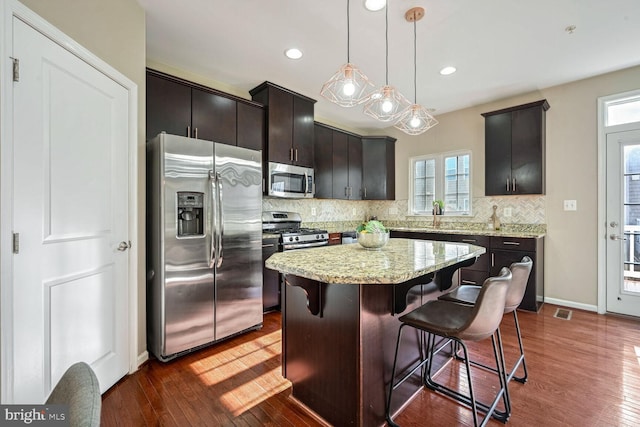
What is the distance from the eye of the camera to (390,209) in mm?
5352

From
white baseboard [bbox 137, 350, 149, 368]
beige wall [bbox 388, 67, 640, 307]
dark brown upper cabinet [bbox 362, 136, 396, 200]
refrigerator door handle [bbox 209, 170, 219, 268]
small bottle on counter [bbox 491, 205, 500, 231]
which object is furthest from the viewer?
dark brown upper cabinet [bbox 362, 136, 396, 200]

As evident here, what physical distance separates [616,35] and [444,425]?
353 cm

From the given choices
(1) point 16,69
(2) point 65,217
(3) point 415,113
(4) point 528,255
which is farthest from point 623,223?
(1) point 16,69

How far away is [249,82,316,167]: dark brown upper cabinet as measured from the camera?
3.52m

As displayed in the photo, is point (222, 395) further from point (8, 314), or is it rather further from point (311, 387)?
point (8, 314)

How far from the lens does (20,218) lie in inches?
54.1

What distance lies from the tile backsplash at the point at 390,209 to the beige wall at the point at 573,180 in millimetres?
211

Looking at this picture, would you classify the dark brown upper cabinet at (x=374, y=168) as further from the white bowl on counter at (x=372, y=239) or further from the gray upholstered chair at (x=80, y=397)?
the gray upholstered chair at (x=80, y=397)

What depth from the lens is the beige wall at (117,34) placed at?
1.62m

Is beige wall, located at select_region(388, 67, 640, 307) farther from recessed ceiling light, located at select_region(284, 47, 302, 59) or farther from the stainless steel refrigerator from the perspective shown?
the stainless steel refrigerator

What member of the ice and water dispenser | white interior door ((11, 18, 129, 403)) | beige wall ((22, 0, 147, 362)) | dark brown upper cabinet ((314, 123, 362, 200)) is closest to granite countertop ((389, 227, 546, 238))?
dark brown upper cabinet ((314, 123, 362, 200))

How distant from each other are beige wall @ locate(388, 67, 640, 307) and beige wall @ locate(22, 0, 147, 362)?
14.6 feet

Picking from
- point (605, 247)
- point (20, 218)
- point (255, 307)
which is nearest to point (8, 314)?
point (20, 218)

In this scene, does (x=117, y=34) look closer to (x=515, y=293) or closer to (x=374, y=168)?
(x=515, y=293)
